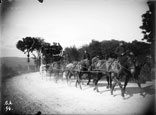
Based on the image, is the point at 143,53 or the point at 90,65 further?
the point at 90,65

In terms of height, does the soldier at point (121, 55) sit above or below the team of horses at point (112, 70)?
above

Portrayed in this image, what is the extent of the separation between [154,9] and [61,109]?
6.10m

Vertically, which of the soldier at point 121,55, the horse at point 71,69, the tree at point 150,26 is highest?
the tree at point 150,26

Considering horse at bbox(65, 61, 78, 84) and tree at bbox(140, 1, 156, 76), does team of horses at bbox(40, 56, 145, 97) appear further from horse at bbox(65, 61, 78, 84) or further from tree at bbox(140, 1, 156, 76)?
tree at bbox(140, 1, 156, 76)

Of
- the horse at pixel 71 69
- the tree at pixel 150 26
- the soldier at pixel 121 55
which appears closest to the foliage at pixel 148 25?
the tree at pixel 150 26

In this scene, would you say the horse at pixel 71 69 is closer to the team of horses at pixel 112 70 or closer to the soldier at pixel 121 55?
the team of horses at pixel 112 70

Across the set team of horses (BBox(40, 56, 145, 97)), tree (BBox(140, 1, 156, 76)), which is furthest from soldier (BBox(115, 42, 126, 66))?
tree (BBox(140, 1, 156, 76))

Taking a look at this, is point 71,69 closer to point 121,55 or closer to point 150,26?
point 121,55

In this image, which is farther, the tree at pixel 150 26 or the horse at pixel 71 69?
the horse at pixel 71 69

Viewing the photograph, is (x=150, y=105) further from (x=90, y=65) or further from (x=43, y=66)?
(x=43, y=66)

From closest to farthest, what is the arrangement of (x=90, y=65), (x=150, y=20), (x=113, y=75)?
(x=113, y=75) < (x=150, y=20) < (x=90, y=65)

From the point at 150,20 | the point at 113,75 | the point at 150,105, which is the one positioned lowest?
the point at 150,105

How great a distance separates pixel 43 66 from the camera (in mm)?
16266

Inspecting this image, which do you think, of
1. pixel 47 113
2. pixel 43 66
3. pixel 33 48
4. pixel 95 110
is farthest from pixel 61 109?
pixel 43 66
